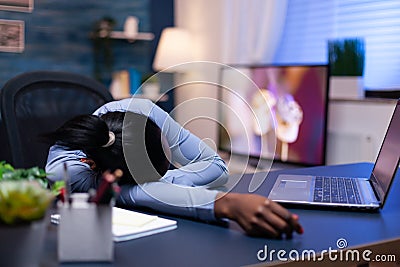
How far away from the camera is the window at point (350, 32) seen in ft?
9.62

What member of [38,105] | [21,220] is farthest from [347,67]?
[21,220]

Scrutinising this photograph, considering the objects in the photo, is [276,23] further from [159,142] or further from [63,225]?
[63,225]

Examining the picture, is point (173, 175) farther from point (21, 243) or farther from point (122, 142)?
point (21, 243)

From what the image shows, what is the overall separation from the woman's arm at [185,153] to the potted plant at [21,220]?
53cm

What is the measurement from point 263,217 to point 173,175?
397 mm

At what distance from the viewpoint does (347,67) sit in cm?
287

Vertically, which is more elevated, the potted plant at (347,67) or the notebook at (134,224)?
the potted plant at (347,67)

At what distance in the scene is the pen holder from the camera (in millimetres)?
734

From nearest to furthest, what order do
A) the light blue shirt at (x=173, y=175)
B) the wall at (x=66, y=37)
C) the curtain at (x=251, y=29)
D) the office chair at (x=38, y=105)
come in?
the light blue shirt at (x=173, y=175), the office chair at (x=38, y=105), the curtain at (x=251, y=29), the wall at (x=66, y=37)

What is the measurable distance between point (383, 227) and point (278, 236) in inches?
8.7

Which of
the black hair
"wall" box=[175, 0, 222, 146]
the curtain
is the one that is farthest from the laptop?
"wall" box=[175, 0, 222, 146]

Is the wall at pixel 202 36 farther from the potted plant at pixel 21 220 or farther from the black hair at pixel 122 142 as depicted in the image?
the potted plant at pixel 21 220

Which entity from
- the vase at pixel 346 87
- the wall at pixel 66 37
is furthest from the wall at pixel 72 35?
the vase at pixel 346 87

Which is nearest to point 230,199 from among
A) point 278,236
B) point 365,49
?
point 278,236
